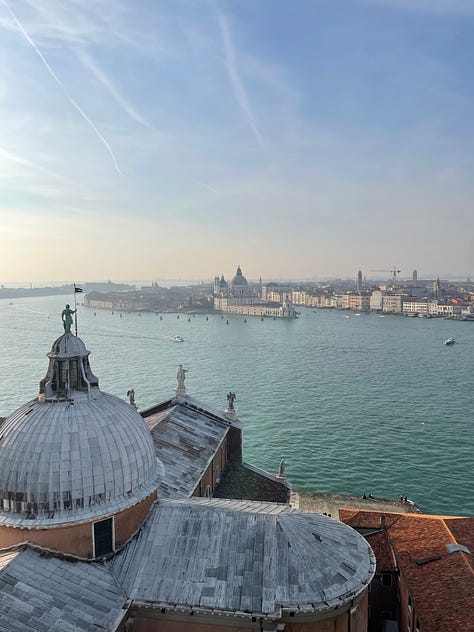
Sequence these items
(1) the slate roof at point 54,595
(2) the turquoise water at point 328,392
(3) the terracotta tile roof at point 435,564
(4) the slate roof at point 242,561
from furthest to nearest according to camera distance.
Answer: (2) the turquoise water at point 328,392, (3) the terracotta tile roof at point 435,564, (4) the slate roof at point 242,561, (1) the slate roof at point 54,595

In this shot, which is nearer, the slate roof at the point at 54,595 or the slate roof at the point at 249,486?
the slate roof at the point at 54,595

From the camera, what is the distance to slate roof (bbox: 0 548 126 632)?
959 centimetres

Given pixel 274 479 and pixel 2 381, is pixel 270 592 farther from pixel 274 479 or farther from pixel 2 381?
pixel 2 381

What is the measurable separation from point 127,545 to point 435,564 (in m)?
10.1

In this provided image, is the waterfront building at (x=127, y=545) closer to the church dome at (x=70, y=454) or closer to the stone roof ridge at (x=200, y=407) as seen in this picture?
the church dome at (x=70, y=454)

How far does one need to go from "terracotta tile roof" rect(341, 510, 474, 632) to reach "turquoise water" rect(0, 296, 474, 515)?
31.4 feet

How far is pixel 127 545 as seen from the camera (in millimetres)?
12008

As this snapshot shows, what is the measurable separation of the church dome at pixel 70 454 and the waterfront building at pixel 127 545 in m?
0.02

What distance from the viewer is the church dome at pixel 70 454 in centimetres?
1123

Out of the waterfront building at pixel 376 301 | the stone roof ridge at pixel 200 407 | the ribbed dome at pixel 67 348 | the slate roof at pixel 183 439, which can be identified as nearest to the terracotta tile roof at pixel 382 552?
the slate roof at pixel 183 439

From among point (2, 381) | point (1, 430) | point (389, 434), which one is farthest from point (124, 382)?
point (1, 430)

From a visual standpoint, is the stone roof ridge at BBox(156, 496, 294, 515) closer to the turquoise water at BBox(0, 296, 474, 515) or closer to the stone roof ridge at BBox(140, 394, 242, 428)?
the stone roof ridge at BBox(140, 394, 242, 428)

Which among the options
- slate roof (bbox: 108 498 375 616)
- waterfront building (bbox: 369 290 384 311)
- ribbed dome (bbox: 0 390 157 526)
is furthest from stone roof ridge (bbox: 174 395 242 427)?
waterfront building (bbox: 369 290 384 311)

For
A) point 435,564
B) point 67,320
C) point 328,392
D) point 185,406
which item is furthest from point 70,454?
point 328,392
